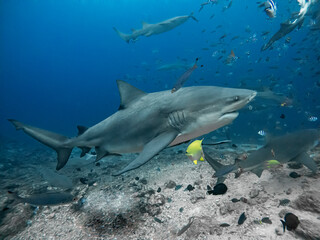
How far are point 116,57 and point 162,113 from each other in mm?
152913

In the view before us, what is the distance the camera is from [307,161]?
11.0ft

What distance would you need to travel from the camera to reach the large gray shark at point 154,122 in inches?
103

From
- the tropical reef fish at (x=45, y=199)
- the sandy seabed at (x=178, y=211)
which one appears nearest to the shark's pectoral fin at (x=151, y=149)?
the sandy seabed at (x=178, y=211)

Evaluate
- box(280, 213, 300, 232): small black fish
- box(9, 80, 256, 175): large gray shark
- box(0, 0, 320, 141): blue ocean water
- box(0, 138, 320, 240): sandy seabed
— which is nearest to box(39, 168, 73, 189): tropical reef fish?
box(0, 138, 320, 240): sandy seabed

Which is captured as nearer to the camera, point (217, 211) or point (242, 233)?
point (242, 233)

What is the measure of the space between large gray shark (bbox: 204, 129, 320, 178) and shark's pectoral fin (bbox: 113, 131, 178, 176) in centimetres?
128

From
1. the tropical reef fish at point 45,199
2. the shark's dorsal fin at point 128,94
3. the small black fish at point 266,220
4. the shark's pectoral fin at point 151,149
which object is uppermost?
the shark's dorsal fin at point 128,94

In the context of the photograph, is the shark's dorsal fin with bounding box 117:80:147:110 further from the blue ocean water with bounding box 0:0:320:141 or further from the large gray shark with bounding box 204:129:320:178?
the blue ocean water with bounding box 0:0:320:141

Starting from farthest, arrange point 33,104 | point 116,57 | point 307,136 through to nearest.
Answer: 1. point 33,104
2. point 116,57
3. point 307,136

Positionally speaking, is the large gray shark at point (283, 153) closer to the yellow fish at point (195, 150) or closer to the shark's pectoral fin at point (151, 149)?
the yellow fish at point (195, 150)

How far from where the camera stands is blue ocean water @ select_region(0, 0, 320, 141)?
5649 centimetres

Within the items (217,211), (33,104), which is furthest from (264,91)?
(33,104)

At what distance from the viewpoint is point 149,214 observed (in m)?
3.50

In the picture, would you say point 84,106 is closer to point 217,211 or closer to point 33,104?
point 33,104
